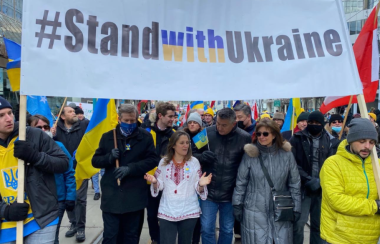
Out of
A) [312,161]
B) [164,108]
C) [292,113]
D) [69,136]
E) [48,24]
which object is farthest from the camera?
[292,113]

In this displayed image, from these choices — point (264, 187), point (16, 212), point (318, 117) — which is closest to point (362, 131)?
point (264, 187)

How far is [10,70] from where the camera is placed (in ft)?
10.7

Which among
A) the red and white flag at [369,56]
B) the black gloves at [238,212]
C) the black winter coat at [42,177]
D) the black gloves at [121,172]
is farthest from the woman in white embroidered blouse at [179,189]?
the red and white flag at [369,56]

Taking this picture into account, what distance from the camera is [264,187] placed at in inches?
118

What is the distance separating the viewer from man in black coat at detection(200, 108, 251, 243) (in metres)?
3.34

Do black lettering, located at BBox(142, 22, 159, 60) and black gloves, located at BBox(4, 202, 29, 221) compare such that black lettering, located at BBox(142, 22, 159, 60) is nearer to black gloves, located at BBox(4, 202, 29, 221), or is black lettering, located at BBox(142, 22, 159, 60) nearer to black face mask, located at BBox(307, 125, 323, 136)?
black gloves, located at BBox(4, 202, 29, 221)

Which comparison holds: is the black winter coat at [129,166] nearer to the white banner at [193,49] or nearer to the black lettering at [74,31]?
the white banner at [193,49]

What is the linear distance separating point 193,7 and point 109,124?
1.77 m

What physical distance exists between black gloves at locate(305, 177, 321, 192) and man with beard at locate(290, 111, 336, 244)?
5cm

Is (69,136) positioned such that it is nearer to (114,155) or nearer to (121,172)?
(114,155)

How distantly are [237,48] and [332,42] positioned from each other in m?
0.86

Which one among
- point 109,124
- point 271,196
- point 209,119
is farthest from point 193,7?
point 209,119

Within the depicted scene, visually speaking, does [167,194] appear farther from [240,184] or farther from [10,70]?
[10,70]

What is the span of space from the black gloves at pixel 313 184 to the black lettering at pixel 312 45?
58.9 inches
